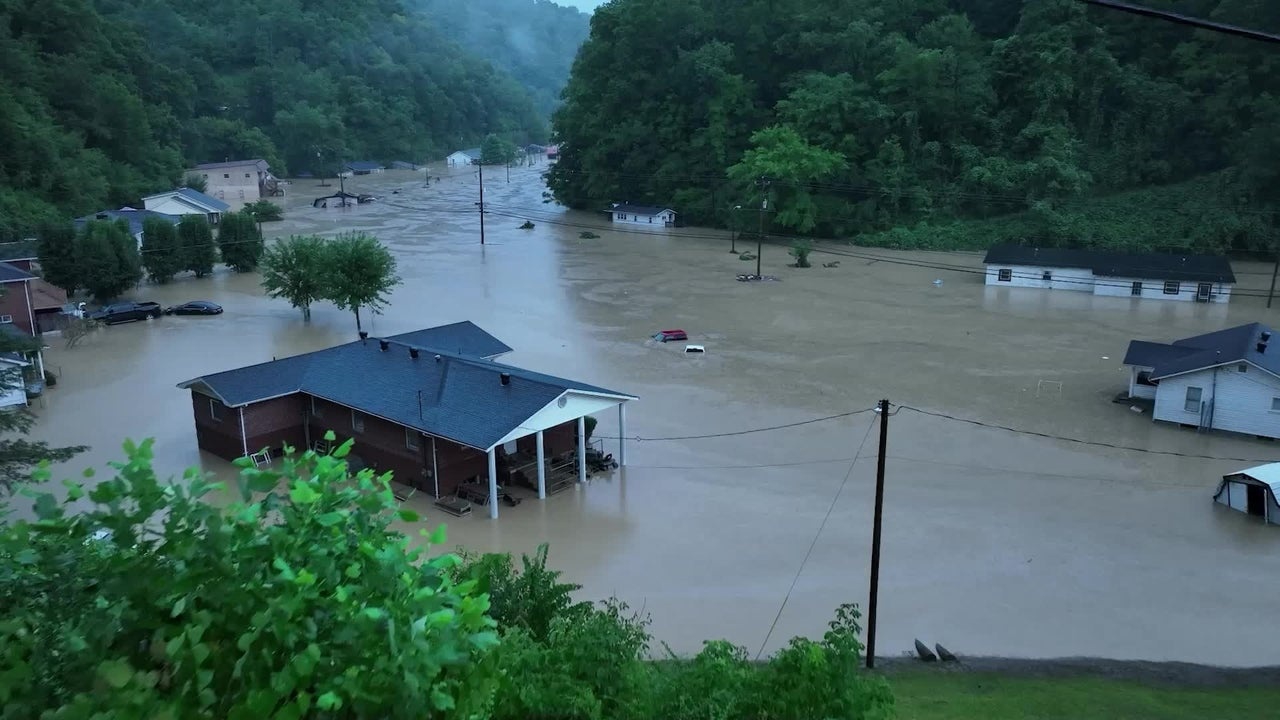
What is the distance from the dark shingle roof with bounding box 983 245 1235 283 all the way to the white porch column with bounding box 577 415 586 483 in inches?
1077

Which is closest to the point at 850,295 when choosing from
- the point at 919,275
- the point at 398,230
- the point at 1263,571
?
the point at 919,275

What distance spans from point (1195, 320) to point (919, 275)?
39.2ft

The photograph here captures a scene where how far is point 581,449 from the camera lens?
19234mm

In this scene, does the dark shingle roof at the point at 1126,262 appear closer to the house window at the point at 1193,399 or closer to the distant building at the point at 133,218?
the house window at the point at 1193,399

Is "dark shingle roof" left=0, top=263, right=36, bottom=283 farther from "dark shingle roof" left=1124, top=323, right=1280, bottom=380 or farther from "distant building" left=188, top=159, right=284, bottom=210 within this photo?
"distant building" left=188, top=159, right=284, bottom=210

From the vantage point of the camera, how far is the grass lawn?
10453 millimetres

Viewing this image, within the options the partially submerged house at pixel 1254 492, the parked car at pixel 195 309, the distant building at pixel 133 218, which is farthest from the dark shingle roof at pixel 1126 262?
the distant building at pixel 133 218

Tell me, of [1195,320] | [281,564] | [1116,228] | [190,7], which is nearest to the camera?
[281,564]

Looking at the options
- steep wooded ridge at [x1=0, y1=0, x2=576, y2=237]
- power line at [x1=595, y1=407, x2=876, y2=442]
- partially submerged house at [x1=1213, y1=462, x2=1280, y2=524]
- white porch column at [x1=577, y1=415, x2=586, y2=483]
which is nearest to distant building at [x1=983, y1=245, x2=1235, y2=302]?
power line at [x1=595, y1=407, x2=876, y2=442]

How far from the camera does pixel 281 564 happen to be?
11.0ft

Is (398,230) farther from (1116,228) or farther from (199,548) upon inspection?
(199,548)

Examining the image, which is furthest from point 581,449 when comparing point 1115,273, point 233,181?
point 233,181

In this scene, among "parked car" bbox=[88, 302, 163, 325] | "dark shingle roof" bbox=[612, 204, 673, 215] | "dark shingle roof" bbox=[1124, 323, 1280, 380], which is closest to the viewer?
"dark shingle roof" bbox=[1124, 323, 1280, 380]

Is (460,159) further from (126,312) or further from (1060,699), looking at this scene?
(1060,699)
